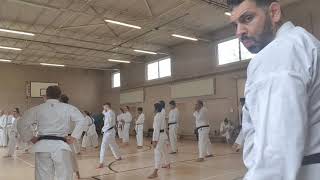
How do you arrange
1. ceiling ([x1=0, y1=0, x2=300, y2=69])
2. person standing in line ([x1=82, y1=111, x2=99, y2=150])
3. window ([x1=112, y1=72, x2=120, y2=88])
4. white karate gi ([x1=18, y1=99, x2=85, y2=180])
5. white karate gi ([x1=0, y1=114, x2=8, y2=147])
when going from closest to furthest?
white karate gi ([x1=18, y1=99, x2=85, y2=180]) → ceiling ([x1=0, y1=0, x2=300, y2=69]) → person standing in line ([x1=82, y1=111, x2=99, y2=150]) → white karate gi ([x1=0, y1=114, x2=8, y2=147]) → window ([x1=112, y1=72, x2=120, y2=88])

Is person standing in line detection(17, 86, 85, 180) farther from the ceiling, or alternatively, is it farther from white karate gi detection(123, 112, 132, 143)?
white karate gi detection(123, 112, 132, 143)

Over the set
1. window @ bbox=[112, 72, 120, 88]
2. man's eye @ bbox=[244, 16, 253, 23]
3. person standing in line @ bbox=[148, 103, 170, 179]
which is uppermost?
window @ bbox=[112, 72, 120, 88]

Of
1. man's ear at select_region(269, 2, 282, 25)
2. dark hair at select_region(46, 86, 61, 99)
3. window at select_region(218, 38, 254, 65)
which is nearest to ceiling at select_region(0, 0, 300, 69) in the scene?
window at select_region(218, 38, 254, 65)

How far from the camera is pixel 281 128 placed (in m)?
0.78

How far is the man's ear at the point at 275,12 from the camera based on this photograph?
0.95 metres

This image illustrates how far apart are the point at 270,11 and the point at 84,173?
7494 mm

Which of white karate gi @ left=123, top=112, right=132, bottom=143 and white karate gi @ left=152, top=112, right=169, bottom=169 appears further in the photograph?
white karate gi @ left=123, top=112, right=132, bottom=143

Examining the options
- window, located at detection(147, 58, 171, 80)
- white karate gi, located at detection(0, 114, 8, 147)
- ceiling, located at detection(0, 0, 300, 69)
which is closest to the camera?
ceiling, located at detection(0, 0, 300, 69)

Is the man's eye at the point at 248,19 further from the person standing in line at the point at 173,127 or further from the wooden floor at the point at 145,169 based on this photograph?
the person standing in line at the point at 173,127

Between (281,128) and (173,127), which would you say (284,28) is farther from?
(173,127)

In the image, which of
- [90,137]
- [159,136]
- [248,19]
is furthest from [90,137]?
[248,19]

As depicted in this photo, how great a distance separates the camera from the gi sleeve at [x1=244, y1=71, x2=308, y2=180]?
2.51 ft

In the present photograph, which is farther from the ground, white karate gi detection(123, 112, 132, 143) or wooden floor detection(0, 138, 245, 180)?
white karate gi detection(123, 112, 132, 143)

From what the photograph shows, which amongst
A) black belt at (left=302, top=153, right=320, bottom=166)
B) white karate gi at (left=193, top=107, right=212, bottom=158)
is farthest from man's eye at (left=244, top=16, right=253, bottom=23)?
white karate gi at (left=193, top=107, right=212, bottom=158)
